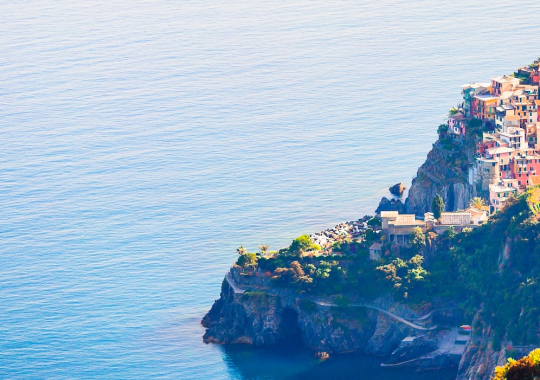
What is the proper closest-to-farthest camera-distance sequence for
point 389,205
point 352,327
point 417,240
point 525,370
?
point 525,370 → point 352,327 → point 417,240 → point 389,205

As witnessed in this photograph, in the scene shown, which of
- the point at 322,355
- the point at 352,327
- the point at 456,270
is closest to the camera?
the point at 322,355

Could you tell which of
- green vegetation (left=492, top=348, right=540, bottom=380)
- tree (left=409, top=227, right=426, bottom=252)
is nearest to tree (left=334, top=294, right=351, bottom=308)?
tree (left=409, top=227, right=426, bottom=252)

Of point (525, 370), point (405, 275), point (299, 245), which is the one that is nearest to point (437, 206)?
point (405, 275)

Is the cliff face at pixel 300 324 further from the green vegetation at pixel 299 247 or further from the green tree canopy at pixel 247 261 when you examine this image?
the green vegetation at pixel 299 247

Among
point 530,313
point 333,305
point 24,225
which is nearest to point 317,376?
point 333,305

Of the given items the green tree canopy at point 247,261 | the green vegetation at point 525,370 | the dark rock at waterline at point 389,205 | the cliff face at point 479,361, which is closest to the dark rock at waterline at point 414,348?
the cliff face at point 479,361

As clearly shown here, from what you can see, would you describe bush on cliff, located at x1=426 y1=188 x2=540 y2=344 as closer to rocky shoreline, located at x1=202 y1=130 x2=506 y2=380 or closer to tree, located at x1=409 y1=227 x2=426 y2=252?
tree, located at x1=409 y1=227 x2=426 y2=252

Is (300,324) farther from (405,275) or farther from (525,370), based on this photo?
(525,370)
